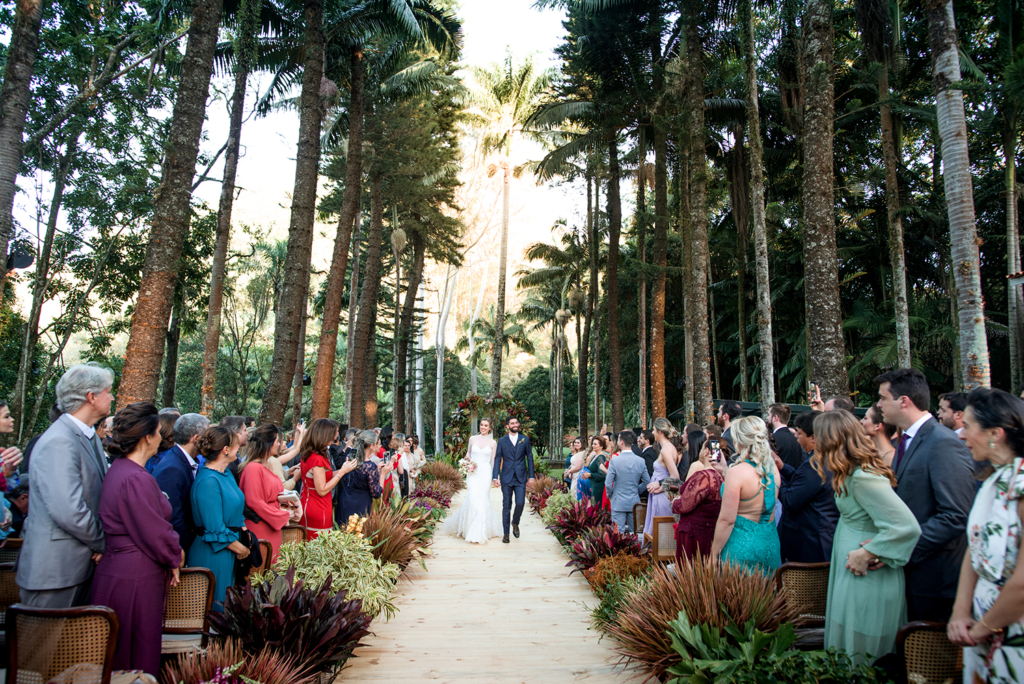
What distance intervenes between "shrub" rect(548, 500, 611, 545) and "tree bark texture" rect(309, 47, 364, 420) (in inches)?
253

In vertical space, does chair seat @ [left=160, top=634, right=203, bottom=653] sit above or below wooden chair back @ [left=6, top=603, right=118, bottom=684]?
below

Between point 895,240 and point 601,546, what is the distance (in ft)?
37.4

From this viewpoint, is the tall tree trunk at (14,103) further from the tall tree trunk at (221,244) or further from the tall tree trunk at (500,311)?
the tall tree trunk at (500,311)

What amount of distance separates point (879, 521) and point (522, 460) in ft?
26.6

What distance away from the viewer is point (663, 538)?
261 inches

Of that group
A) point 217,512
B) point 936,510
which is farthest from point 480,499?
point 936,510

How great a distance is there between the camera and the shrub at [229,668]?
3559 mm

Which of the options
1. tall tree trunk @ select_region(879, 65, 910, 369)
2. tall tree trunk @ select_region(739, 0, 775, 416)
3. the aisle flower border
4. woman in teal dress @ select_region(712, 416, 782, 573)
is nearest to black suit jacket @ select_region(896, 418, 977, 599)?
woman in teal dress @ select_region(712, 416, 782, 573)

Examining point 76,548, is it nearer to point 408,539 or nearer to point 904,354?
point 408,539

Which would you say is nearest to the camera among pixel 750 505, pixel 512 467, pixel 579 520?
pixel 750 505

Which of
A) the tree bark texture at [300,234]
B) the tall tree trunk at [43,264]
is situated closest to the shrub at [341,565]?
the tree bark texture at [300,234]

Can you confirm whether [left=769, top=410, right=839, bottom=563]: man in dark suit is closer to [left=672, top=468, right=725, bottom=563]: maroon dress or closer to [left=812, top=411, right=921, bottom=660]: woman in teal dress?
[left=672, top=468, right=725, bottom=563]: maroon dress

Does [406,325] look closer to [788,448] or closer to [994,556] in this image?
[788,448]

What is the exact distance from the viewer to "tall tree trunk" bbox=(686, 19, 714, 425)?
46.1 feet
